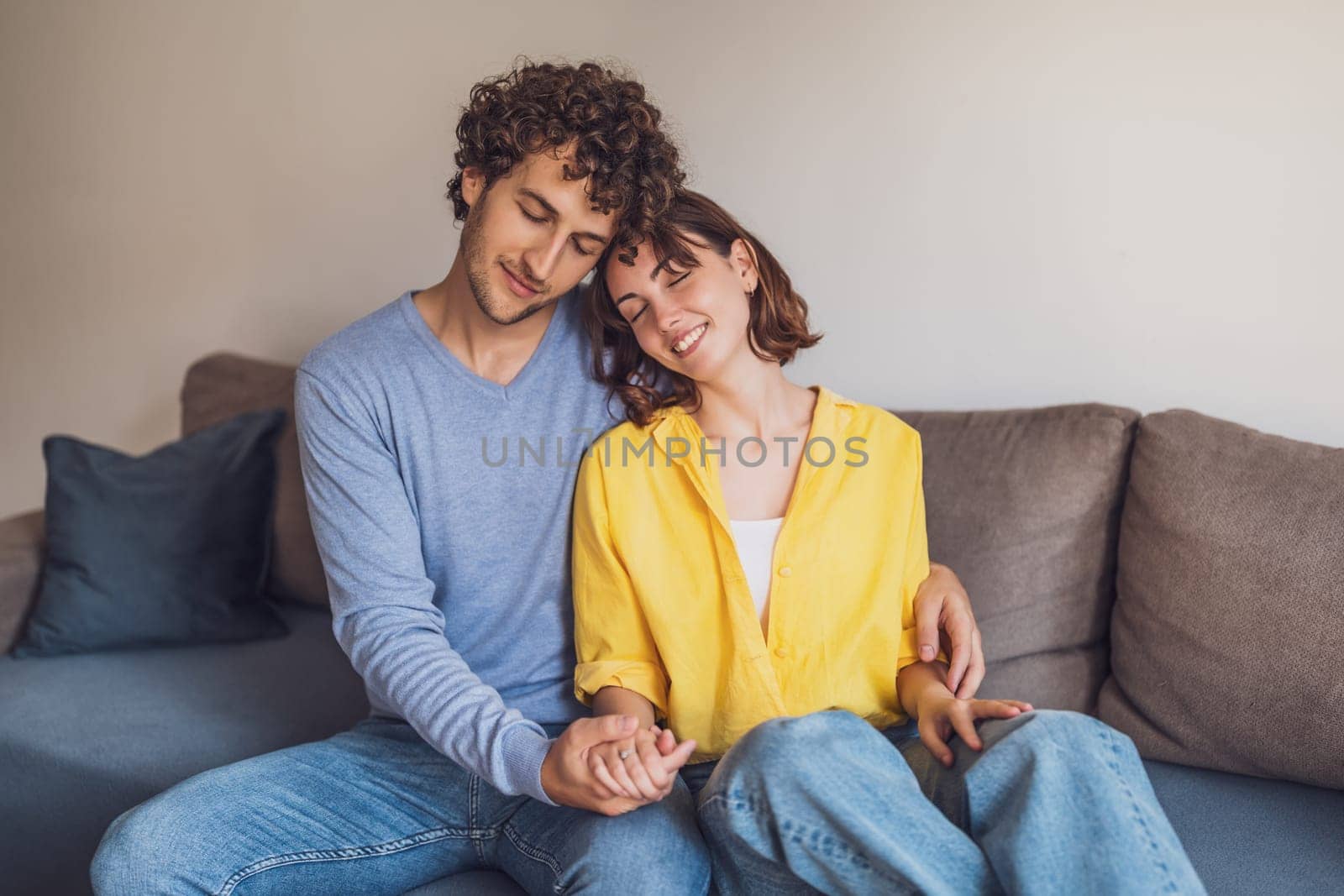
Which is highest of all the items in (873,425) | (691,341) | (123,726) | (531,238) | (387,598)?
(531,238)

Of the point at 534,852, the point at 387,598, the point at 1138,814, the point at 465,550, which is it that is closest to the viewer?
the point at 1138,814

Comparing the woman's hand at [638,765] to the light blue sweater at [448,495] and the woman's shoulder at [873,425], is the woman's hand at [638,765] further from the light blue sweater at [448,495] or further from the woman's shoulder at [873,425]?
the woman's shoulder at [873,425]

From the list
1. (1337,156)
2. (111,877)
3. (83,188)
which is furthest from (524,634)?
(83,188)

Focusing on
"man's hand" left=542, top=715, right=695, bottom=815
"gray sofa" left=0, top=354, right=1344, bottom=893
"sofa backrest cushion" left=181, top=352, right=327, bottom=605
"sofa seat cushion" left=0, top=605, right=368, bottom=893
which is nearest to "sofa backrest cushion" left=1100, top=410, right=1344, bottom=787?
"gray sofa" left=0, top=354, right=1344, bottom=893

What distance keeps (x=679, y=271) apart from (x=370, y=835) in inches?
33.0

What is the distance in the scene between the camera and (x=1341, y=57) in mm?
1644

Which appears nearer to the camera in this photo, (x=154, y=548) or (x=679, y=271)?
(x=679, y=271)

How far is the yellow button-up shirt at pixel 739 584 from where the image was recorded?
58.0 inches

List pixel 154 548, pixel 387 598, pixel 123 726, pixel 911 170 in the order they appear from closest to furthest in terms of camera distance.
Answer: pixel 387 598 → pixel 123 726 → pixel 911 170 → pixel 154 548

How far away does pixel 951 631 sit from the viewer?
4.86 ft

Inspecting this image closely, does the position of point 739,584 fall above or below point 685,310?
below

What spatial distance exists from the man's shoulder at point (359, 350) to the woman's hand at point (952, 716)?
87 centimetres

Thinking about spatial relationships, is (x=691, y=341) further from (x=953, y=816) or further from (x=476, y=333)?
(x=953, y=816)

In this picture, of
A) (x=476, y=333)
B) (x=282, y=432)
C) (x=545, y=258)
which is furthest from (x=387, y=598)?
(x=282, y=432)
